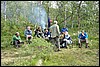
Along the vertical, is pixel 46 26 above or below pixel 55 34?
above

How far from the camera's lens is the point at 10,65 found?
7211 millimetres

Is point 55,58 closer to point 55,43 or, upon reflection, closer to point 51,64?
point 51,64

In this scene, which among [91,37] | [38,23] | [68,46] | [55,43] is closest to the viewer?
[55,43]

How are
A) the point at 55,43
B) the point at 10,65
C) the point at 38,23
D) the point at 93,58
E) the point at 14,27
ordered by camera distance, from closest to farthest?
1. the point at 10,65
2. the point at 93,58
3. the point at 55,43
4. the point at 14,27
5. the point at 38,23

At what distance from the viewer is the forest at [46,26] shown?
25.9 feet

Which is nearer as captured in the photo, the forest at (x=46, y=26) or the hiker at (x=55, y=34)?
the forest at (x=46, y=26)

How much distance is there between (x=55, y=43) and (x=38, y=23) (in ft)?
28.4

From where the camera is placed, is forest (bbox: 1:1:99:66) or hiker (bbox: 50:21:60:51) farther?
hiker (bbox: 50:21:60:51)

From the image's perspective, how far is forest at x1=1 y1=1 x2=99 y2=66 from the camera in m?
7.90

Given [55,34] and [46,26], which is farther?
[46,26]

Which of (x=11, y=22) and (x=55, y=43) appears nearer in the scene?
(x=55, y=43)

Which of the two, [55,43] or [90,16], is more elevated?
[90,16]

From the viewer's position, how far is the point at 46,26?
55.8 feet

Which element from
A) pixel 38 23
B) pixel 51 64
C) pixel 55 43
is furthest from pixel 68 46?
pixel 38 23
